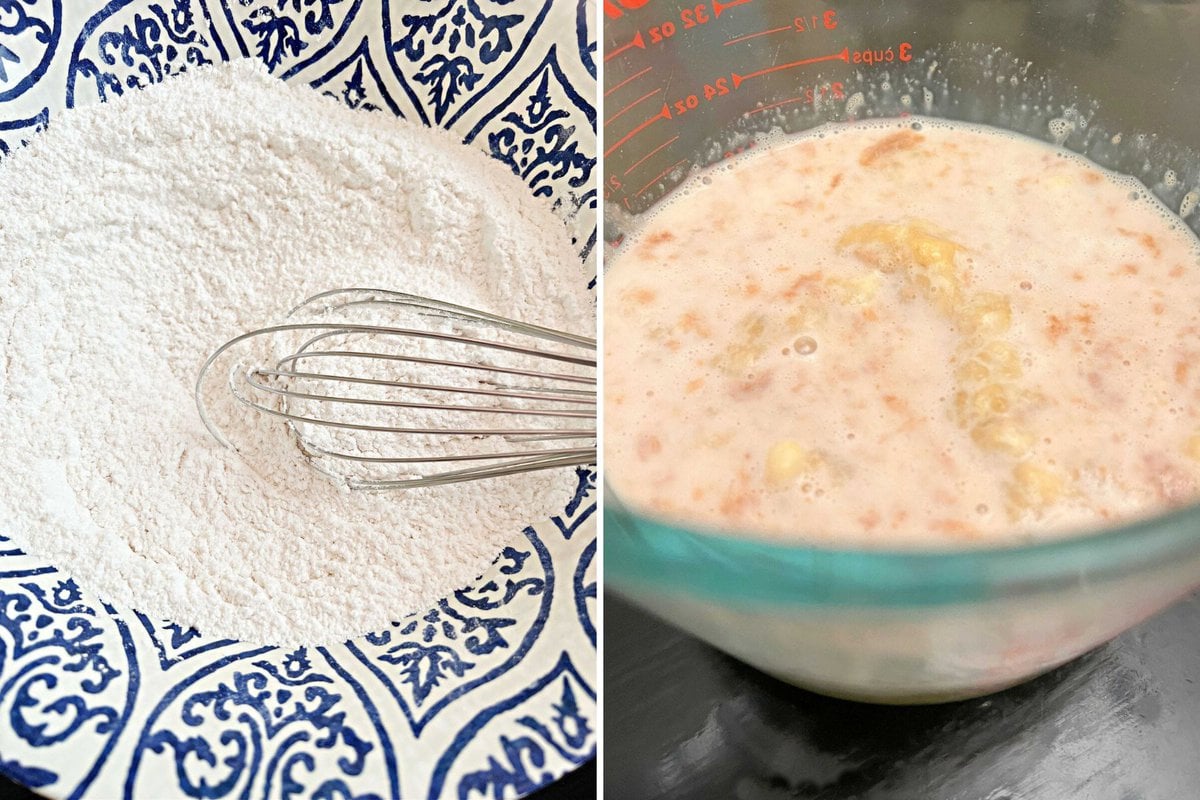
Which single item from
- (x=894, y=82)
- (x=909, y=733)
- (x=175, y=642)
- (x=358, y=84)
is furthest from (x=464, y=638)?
(x=358, y=84)

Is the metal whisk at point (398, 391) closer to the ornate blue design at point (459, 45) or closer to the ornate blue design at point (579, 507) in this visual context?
the ornate blue design at point (579, 507)

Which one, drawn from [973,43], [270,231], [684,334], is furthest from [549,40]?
[684,334]

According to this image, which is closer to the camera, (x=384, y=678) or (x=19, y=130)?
(x=384, y=678)

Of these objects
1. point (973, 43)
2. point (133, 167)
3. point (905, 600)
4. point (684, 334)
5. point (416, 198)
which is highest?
point (133, 167)

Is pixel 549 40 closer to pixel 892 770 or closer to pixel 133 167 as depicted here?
pixel 133 167

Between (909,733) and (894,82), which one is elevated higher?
(894,82)

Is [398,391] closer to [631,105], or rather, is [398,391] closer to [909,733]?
[631,105]
